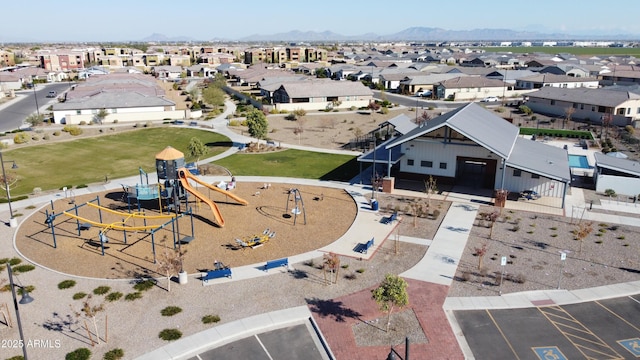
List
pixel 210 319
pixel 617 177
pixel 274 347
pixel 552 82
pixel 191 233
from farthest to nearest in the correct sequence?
pixel 552 82 < pixel 617 177 < pixel 191 233 < pixel 210 319 < pixel 274 347

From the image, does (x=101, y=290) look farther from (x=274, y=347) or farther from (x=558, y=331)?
(x=558, y=331)

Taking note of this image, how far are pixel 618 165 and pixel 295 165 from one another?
3276 cm

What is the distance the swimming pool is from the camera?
50875mm

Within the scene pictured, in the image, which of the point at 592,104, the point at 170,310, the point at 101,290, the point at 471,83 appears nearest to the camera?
the point at 170,310

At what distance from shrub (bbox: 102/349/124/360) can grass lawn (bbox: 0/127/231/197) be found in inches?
1179

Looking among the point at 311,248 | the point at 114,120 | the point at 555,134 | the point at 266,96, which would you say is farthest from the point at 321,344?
the point at 266,96

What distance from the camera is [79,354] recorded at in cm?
2100

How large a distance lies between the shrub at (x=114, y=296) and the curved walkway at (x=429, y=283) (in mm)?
5734

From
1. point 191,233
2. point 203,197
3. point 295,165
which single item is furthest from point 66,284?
point 295,165

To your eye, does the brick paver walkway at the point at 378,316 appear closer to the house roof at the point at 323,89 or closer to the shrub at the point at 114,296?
the shrub at the point at 114,296

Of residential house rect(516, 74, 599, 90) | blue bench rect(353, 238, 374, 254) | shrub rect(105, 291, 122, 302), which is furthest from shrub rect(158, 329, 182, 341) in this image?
residential house rect(516, 74, 599, 90)

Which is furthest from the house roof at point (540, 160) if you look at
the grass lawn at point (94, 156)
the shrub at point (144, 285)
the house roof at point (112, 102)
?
the house roof at point (112, 102)

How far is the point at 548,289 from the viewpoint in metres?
26.5

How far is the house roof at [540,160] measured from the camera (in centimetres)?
3878
